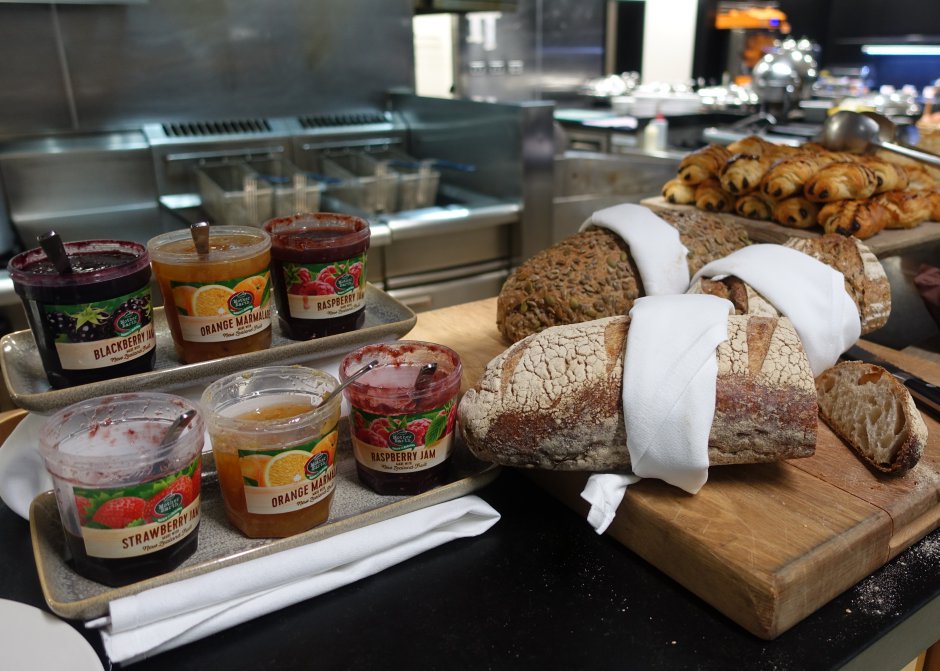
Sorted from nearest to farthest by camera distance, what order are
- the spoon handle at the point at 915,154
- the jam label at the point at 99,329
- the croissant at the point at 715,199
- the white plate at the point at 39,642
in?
1. the white plate at the point at 39,642
2. the jam label at the point at 99,329
3. the spoon handle at the point at 915,154
4. the croissant at the point at 715,199

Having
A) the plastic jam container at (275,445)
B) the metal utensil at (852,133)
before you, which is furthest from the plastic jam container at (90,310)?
the metal utensil at (852,133)

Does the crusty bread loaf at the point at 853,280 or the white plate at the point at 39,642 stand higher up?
the crusty bread loaf at the point at 853,280

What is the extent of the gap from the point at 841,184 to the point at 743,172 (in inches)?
7.8

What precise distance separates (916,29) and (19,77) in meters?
7.60

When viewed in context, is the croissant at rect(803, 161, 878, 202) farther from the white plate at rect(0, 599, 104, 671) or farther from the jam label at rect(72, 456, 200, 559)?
the white plate at rect(0, 599, 104, 671)

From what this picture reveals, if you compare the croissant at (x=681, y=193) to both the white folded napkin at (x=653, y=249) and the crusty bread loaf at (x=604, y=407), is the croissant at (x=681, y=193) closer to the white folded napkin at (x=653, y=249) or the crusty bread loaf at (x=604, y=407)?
the white folded napkin at (x=653, y=249)

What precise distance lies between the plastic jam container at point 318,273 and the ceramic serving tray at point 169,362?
0.8 inches

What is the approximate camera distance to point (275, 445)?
2.39 feet

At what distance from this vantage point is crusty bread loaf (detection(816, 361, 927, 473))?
2.84ft

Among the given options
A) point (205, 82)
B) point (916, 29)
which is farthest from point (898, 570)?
point (916, 29)

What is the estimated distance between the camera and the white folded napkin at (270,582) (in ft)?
2.24

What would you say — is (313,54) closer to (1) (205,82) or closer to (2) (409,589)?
(1) (205,82)

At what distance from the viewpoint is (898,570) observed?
818 millimetres

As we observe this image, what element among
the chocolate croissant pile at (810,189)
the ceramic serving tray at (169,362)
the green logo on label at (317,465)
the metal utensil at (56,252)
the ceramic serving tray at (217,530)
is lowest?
the ceramic serving tray at (217,530)
